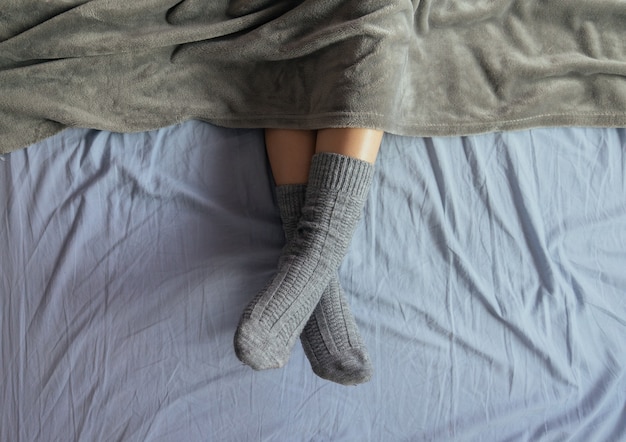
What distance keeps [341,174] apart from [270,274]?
20cm

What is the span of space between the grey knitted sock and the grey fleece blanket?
0.08m

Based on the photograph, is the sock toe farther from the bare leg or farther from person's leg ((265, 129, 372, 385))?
the bare leg

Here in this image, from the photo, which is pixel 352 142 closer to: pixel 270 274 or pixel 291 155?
pixel 291 155

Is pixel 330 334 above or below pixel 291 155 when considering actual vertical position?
below

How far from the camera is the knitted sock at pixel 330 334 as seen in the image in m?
0.79

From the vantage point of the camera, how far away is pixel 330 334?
0.81 m

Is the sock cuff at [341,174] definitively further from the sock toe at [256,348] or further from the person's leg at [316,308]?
the sock toe at [256,348]

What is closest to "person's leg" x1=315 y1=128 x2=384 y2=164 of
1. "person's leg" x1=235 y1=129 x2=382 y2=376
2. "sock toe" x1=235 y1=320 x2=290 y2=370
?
"person's leg" x1=235 y1=129 x2=382 y2=376

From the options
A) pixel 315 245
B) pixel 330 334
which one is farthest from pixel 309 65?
pixel 330 334

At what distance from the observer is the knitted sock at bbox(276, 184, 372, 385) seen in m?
0.79

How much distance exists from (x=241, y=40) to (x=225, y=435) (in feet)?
1.94

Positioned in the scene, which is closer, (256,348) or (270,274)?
(256,348)

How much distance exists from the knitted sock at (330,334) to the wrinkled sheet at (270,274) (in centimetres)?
5

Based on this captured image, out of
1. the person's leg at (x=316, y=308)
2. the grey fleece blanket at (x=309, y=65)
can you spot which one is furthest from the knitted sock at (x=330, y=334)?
the grey fleece blanket at (x=309, y=65)
